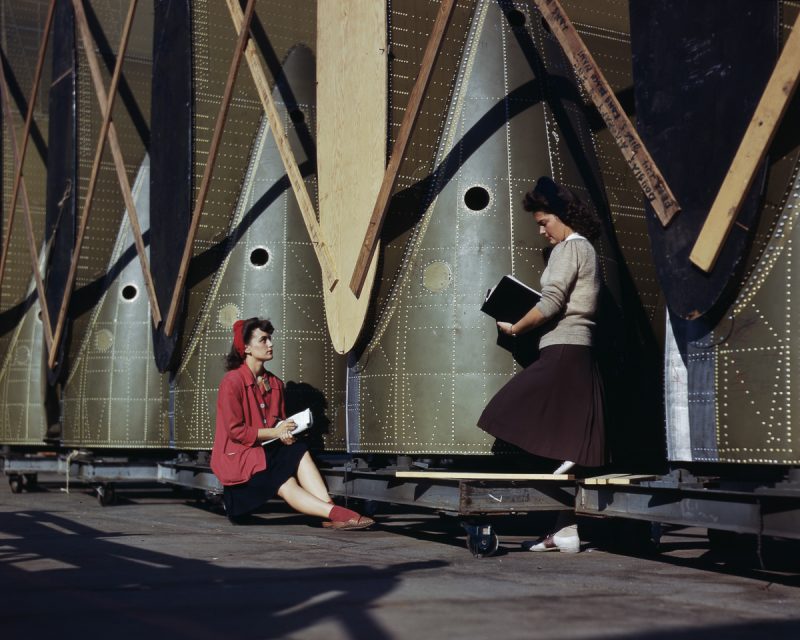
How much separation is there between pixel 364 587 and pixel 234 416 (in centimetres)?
407

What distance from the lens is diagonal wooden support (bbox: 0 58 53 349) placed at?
15.7 meters

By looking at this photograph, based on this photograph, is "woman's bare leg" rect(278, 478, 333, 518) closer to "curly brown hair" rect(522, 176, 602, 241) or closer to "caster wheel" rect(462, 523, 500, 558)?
"caster wheel" rect(462, 523, 500, 558)

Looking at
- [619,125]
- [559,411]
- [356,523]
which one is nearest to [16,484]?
[356,523]

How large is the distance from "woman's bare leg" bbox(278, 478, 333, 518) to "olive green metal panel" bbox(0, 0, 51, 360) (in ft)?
32.9

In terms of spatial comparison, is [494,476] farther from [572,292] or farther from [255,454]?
[255,454]

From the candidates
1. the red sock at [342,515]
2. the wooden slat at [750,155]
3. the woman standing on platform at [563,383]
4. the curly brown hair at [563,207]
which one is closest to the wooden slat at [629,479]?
the woman standing on platform at [563,383]

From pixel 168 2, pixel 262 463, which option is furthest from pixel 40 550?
pixel 168 2

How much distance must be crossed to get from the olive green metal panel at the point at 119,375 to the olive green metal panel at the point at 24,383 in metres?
2.38

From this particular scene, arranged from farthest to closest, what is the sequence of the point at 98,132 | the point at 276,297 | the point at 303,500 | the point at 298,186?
the point at 98,132, the point at 276,297, the point at 298,186, the point at 303,500

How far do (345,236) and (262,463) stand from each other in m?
2.33

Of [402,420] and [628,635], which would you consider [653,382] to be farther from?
[628,635]

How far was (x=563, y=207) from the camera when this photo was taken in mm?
8164

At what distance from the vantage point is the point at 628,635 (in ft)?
14.8

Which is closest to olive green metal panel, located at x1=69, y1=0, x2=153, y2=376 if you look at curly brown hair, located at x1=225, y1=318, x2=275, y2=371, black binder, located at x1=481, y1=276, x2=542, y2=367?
curly brown hair, located at x1=225, y1=318, x2=275, y2=371
